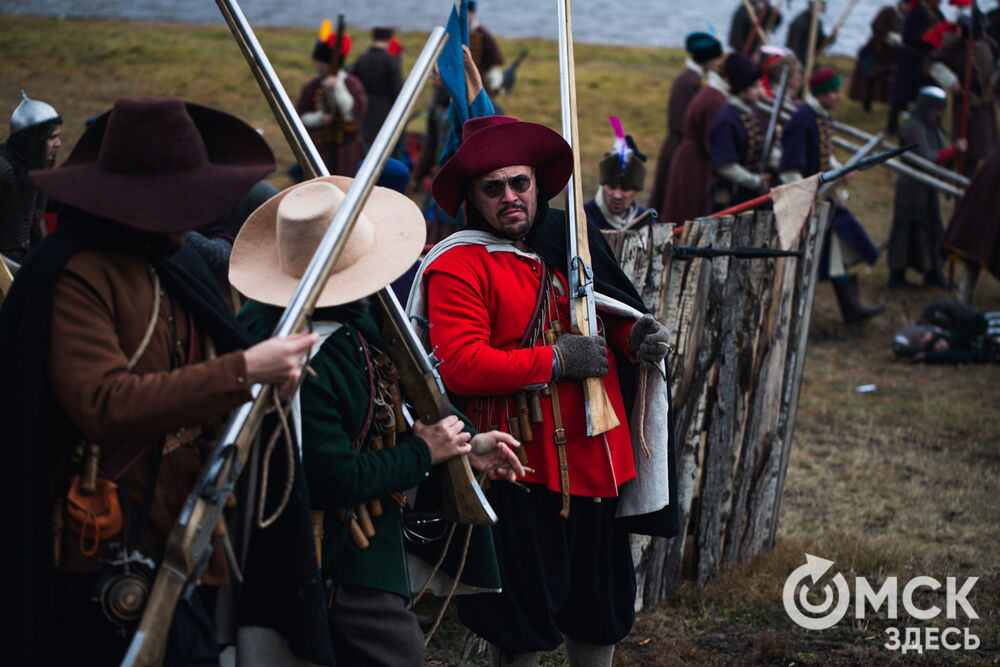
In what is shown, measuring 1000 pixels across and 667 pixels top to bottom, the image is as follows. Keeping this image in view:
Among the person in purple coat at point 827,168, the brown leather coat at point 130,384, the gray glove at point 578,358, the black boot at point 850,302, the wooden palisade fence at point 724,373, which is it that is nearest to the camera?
the brown leather coat at point 130,384

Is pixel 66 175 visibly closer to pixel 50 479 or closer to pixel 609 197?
pixel 50 479

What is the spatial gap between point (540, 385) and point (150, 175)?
128 centimetres

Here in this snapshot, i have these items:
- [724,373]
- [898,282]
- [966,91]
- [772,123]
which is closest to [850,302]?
[898,282]

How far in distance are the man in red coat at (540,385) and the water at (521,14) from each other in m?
14.7

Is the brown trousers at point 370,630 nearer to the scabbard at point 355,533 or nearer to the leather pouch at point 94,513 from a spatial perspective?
the scabbard at point 355,533

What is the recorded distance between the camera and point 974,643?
4.02 metres

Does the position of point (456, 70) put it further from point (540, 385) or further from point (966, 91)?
point (966, 91)

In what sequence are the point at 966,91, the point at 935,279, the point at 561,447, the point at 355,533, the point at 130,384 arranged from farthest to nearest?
the point at 966,91, the point at 935,279, the point at 561,447, the point at 355,533, the point at 130,384

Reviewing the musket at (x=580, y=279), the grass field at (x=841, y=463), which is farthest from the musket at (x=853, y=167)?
the grass field at (x=841, y=463)

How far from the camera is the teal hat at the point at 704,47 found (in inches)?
374

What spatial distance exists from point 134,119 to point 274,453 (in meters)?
0.77

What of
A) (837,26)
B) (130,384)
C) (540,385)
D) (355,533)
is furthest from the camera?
(837,26)

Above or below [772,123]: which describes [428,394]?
above

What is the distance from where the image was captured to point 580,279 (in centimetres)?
303
